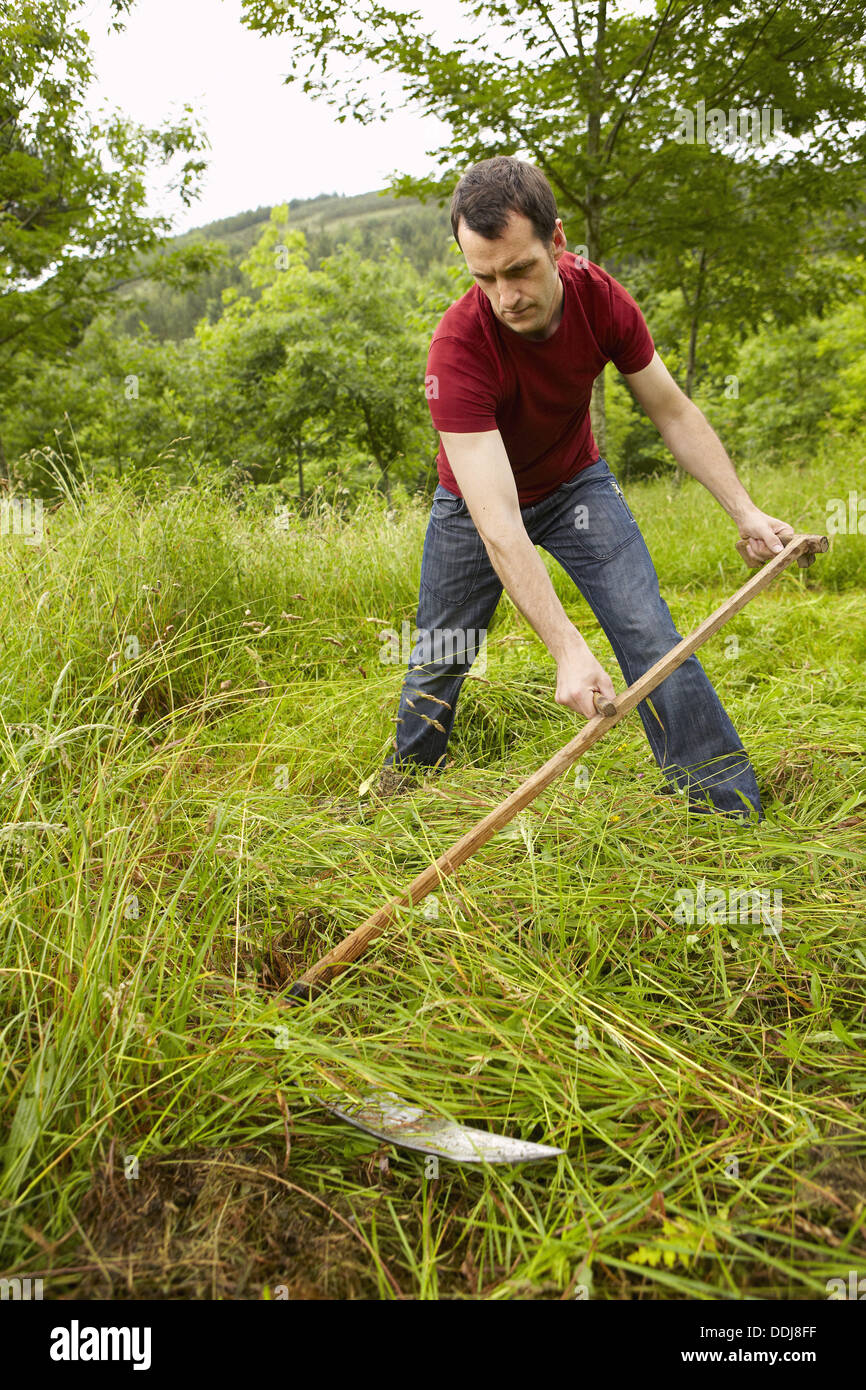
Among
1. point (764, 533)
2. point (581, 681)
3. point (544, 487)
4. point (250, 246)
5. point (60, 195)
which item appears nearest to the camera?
point (581, 681)

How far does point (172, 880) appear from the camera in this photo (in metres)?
1.97

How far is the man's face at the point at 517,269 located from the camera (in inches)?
82.7

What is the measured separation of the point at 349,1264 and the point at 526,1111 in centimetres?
38

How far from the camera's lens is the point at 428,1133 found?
1443 mm

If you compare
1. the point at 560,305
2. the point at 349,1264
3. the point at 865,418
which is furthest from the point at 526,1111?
the point at 865,418

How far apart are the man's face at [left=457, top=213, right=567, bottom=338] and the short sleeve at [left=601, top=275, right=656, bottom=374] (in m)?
0.26

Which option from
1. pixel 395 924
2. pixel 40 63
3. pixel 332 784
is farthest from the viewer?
pixel 40 63

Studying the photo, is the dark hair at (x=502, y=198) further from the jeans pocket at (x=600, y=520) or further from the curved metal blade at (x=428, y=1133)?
the curved metal blade at (x=428, y=1133)

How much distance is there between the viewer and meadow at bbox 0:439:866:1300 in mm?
1283

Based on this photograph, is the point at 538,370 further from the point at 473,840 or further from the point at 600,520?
the point at 473,840

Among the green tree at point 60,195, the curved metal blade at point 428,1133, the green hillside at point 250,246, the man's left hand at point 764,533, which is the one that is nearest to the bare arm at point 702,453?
the man's left hand at point 764,533

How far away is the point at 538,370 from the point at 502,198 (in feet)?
1.58

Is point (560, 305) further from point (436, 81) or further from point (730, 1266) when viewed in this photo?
point (436, 81)

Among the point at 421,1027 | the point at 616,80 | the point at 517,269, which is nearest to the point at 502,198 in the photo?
the point at 517,269
